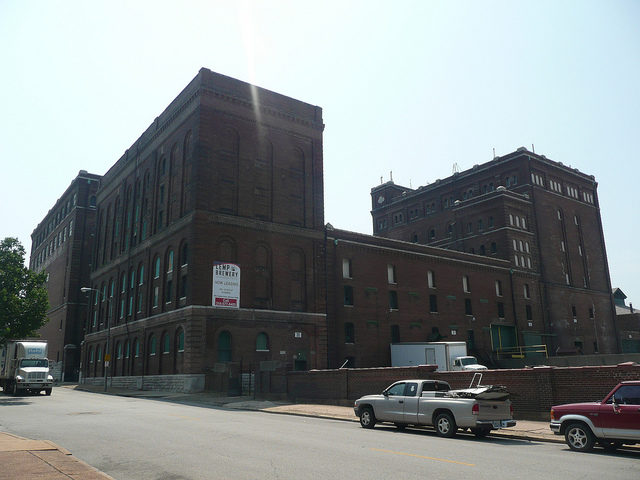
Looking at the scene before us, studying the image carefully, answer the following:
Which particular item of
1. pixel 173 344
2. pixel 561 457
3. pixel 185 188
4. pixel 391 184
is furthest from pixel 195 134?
pixel 391 184

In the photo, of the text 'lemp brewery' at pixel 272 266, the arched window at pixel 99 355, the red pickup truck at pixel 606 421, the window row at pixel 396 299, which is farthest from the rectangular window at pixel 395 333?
the red pickup truck at pixel 606 421

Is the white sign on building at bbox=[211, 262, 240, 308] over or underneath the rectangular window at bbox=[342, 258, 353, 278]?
underneath

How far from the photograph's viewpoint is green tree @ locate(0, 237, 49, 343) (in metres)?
40.9

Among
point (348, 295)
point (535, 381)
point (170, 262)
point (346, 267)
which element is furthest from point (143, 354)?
point (535, 381)

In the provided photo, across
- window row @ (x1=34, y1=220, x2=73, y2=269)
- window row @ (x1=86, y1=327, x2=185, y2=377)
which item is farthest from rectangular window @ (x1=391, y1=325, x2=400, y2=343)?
window row @ (x1=34, y1=220, x2=73, y2=269)

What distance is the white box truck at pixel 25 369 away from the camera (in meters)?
35.8

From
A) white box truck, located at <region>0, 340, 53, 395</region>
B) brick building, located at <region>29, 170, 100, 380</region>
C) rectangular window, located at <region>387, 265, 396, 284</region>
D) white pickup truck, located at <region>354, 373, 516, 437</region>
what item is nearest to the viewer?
white pickup truck, located at <region>354, 373, 516, 437</region>

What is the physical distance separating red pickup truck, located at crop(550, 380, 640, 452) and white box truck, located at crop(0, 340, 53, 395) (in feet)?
109

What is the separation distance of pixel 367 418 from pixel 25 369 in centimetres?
2715

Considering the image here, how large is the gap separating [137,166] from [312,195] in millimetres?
19887

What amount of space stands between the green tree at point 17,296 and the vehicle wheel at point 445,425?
117 ft

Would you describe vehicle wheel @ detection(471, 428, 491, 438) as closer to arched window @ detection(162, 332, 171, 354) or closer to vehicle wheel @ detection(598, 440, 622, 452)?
vehicle wheel @ detection(598, 440, 622, 452)

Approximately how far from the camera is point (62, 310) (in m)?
76.2

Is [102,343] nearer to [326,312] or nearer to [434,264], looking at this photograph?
[326,312]
